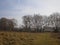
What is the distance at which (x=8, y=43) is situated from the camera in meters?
8.68

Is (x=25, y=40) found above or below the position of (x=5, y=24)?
below

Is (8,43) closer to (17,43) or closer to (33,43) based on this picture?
(17,43)

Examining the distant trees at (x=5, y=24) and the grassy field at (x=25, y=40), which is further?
the distant trees at (x=5, y=24)

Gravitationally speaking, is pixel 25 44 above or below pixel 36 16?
below

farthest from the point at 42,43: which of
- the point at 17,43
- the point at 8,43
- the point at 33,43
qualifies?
the point at 8,43

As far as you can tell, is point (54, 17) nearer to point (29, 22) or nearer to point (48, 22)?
point (48, 22)

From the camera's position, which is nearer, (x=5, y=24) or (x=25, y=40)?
(x=25, y=40)

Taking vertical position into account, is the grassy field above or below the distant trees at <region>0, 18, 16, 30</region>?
below

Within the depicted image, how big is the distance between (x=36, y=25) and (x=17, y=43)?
26.1 meters

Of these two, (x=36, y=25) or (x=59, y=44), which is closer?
(x=59, y=44)

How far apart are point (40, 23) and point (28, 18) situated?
3.40 m

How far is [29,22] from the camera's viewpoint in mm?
36094

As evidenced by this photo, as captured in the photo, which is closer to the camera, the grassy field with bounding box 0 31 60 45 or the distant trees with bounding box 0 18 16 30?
the grassy field with bounding box 0 31 60 45

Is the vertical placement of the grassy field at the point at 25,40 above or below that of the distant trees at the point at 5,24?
below
